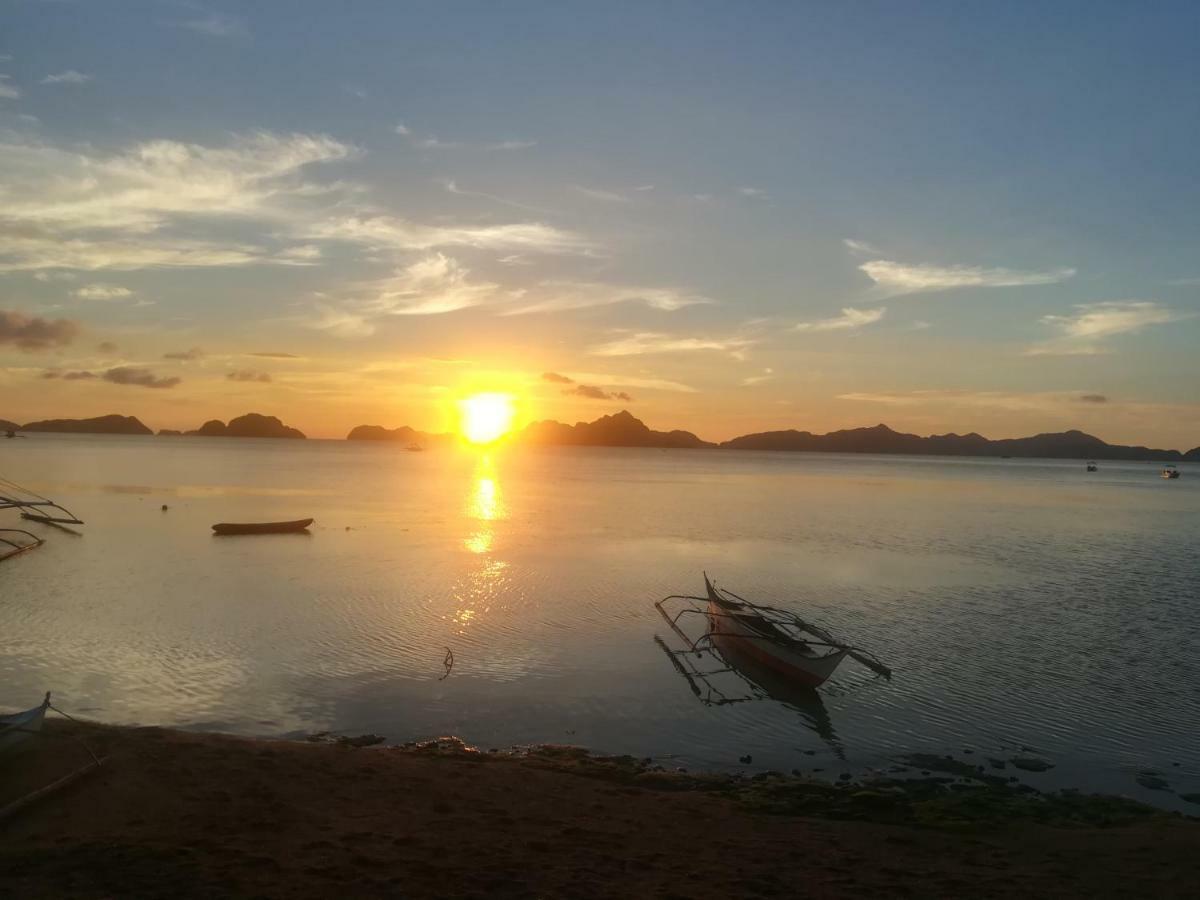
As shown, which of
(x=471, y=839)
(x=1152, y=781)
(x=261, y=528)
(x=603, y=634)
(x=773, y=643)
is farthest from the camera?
(x=261, y=528)

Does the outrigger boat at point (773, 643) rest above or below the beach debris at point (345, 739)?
above

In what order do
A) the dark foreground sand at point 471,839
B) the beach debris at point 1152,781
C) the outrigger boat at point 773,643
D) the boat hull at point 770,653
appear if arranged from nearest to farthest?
the dark foreground sand at point 471,839 < the beach debris at point 1152,781 < the boat hull at point 770,653 < the outrigger boat at point 773,643

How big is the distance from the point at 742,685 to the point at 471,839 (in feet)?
37.5

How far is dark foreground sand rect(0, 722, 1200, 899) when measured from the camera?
31.1 ft

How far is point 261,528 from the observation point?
157 feet

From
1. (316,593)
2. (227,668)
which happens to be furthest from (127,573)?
(227,668)

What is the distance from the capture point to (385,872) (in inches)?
381

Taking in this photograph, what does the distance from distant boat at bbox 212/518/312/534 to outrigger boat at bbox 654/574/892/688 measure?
2913cm

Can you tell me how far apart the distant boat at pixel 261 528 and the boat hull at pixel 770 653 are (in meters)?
32.0

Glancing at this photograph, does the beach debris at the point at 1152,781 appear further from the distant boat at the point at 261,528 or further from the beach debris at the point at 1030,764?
the distant boat at the point at 261,528

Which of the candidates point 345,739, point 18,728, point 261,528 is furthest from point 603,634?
point 261,528

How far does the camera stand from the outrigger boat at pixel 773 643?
2016cm

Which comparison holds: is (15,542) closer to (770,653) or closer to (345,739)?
(345,739)

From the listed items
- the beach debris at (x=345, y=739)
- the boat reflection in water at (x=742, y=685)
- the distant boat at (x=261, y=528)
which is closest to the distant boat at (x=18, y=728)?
the beach debris at (x=345, y=739)
